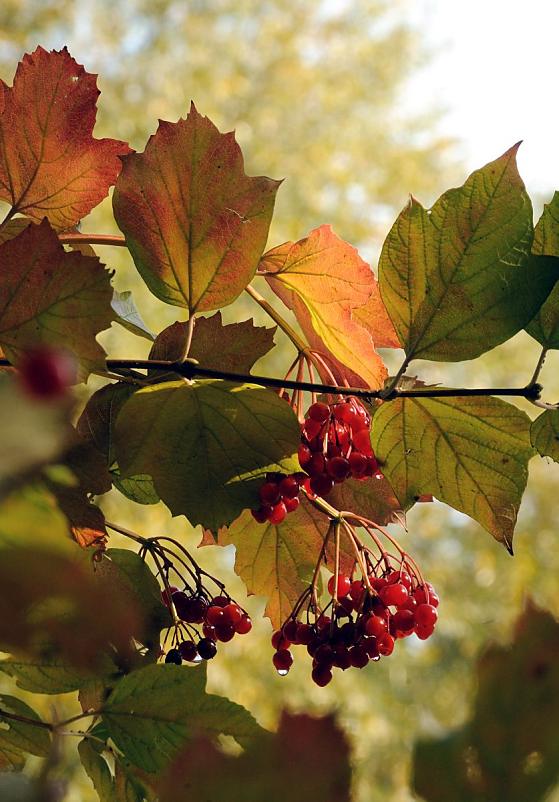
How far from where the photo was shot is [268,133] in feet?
19.7

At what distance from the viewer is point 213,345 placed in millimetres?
399

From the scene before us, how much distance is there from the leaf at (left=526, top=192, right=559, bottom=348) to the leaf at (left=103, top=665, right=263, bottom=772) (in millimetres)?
181

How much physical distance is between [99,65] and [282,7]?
1.60 metres

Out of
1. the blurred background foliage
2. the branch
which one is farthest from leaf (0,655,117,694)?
the blurred background foliage

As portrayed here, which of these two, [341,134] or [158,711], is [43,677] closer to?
[158,711]

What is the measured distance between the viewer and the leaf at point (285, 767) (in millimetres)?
131

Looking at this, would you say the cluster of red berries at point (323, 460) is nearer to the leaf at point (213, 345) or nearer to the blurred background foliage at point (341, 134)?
the leaf at point (213, 345)

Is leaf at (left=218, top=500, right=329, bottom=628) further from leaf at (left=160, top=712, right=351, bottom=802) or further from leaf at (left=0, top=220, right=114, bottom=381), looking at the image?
leaf at (left=160, top=712, right=351, bottom=802)

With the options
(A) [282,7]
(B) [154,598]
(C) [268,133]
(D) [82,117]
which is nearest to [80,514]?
(B) [154,598]

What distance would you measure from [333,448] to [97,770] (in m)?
0.16

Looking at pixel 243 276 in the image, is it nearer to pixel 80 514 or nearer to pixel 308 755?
pixel 80 514

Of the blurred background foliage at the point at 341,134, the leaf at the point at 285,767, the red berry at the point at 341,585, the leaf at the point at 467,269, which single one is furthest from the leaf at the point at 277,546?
the blurred background foliage at the point at 341,134

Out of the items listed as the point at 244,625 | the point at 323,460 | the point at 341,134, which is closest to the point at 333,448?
the point at 323,460

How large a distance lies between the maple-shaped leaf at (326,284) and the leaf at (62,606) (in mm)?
282
